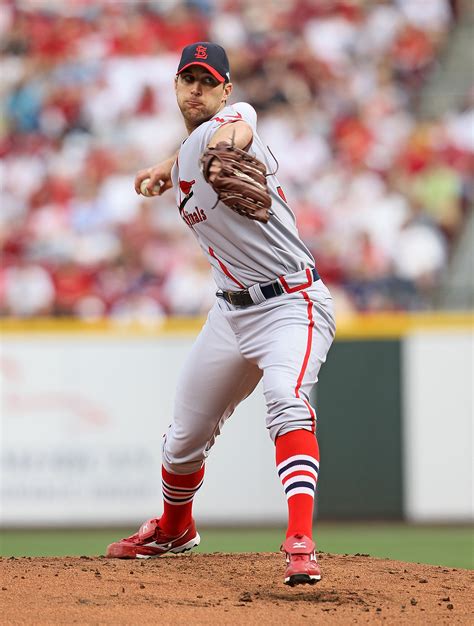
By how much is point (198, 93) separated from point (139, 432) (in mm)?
4688

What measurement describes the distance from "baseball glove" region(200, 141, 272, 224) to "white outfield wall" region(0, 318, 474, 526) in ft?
15.7

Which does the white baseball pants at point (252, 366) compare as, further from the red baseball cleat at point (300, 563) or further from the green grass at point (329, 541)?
the green grass at point (329, 541)

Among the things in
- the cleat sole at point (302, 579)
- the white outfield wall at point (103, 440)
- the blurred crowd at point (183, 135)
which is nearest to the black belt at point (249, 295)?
the cleat sole at point (302, 579)

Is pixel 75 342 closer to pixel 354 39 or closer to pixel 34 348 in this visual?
pixel 34 348

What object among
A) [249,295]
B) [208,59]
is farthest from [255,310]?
[208,59]

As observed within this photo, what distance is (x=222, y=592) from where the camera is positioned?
404 cm

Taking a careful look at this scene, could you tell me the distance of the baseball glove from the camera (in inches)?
149

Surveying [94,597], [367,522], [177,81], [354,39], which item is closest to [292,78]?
[354,39]

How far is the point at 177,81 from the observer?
4.27m

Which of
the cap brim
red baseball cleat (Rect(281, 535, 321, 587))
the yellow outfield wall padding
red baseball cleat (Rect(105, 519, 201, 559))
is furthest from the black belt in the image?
the yellow outfield wall padding

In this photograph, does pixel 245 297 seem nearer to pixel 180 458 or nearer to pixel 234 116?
pixel 234 116

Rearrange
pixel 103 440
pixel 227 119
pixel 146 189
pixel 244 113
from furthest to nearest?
pixel 103 440, pixel 146 189, pixel 244 113, pixel 227 119

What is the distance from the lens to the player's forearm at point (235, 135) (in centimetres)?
395

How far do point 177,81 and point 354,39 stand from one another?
26.0 feet
